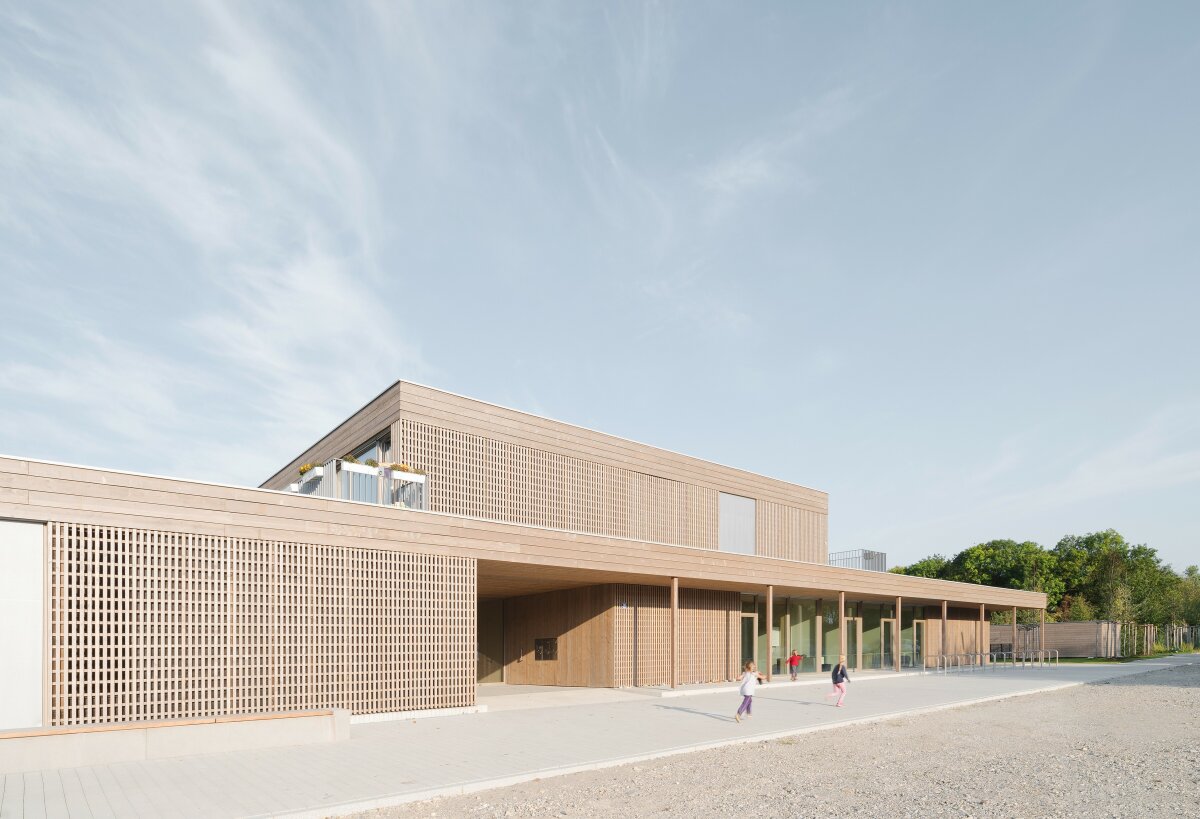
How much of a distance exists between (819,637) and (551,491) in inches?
477

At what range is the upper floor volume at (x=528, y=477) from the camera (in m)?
19.9

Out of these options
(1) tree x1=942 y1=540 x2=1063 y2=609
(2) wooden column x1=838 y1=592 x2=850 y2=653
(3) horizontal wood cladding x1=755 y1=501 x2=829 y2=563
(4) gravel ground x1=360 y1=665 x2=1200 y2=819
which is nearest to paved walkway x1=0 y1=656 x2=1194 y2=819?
(4) gravel ground x1=360 y1=665 x2=1200 y2=819

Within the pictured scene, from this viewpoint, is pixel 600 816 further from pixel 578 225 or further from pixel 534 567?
pixel 578 225

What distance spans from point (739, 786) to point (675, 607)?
1189cm

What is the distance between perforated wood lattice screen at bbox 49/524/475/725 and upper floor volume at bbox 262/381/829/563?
294 cm

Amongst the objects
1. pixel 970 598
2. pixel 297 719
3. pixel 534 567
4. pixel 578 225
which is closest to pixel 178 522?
pixel 297 719

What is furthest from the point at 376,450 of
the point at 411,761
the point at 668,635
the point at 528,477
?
the point at 411,761

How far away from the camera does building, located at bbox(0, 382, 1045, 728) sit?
1212 cm

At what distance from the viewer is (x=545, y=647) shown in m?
25.0

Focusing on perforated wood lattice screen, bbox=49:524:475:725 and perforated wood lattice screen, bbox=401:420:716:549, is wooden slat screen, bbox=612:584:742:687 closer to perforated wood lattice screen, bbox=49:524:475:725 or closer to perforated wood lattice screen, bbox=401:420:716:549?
perforated wood lattice screen, bbox=401:420:716:549

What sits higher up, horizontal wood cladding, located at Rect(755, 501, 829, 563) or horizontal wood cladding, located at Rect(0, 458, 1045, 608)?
horizontal wood cladding, located at Rect(0, 458, 1045, 608)

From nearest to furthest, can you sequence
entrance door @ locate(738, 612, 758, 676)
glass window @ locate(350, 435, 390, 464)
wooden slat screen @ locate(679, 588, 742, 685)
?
glass window @ locate(350, 435, 390, 464) → wooden slat screen @ locate(679, 588, 742, 685) → entrance door @ locate(738, 612, 758, 676)

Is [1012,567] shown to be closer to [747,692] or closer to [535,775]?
[747,692]

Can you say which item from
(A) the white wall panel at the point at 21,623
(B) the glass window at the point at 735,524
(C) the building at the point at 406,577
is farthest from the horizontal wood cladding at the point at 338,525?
(B) the glass window at the point at 735,524
